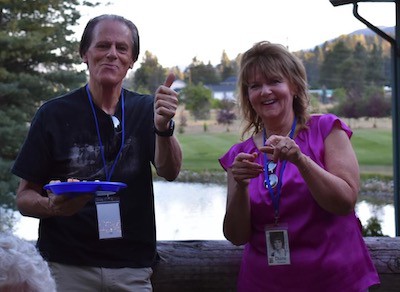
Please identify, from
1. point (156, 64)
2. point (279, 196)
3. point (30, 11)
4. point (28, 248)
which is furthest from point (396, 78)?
point (30, 11)

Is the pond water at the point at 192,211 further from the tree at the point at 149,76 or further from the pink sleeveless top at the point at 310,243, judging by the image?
the pink sleeveless top at the point at 310,243

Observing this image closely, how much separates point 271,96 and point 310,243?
0.51m

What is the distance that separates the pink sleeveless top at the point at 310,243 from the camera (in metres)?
2.24

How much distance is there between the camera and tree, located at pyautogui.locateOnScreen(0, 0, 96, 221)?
850 cm

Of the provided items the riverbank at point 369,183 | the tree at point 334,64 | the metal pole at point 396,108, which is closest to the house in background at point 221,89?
the riverbank at point 369,183


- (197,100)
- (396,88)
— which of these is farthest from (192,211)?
(396,88)

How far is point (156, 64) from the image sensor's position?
7.38 m

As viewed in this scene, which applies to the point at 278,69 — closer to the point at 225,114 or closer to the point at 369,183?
the point at 225,114

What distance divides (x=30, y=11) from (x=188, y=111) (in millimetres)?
2575

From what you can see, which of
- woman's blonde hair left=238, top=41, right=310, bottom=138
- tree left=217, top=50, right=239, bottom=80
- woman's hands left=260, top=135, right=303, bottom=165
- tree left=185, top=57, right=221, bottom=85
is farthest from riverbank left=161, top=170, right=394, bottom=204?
woman's hands left=260, top=135, right=303, bottom=165

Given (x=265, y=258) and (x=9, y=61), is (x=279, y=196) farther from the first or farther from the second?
(x=9, y=61)

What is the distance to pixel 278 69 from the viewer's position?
7.72 ft

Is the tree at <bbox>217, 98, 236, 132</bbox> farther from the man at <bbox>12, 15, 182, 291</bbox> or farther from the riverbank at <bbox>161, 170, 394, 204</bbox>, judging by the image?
the man at <bbox>12, 15, 182, 291</bbox>

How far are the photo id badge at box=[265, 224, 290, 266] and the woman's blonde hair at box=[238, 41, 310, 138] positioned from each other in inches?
14.9
